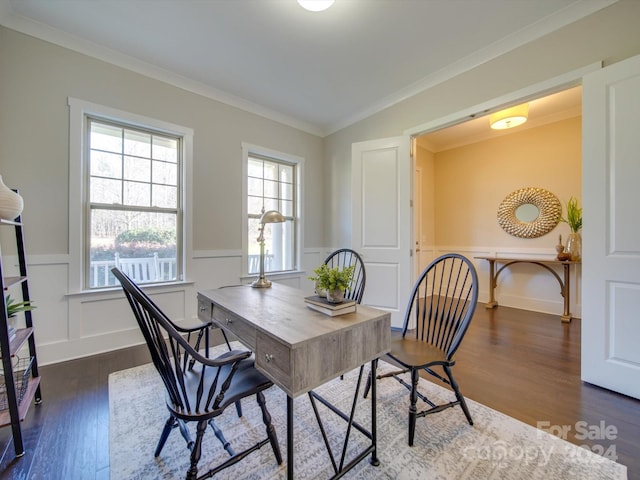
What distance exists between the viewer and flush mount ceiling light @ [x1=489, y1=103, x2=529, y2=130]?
3.26m

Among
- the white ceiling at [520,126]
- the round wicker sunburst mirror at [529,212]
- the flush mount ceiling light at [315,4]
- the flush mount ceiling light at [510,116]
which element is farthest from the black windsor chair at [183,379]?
the round wicker sunburst mirror at [529,212]

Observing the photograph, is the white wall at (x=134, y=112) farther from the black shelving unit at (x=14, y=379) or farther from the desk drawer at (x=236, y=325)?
the desk drawer at (x=236, y=325)

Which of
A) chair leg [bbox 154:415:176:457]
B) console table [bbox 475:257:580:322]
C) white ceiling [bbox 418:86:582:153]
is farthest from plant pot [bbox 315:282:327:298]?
console table [bbox 475:257:580:322]

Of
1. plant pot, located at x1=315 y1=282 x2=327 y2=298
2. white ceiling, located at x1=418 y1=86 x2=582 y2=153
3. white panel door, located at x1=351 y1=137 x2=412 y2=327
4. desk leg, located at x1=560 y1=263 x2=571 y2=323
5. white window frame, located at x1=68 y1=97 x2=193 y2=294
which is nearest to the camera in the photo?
plant pot, located at x1=315 y1=282 x2=327 y2=298

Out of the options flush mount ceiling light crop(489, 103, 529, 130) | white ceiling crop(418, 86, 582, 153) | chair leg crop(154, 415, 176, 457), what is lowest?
chair leg crop(154, 415, 176, 457)

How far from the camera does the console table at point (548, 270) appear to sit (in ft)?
11.9

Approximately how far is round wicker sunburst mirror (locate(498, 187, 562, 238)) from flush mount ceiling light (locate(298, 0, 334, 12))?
13.0 feet

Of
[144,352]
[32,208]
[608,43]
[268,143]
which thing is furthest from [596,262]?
[32,208]

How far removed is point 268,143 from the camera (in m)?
3.77

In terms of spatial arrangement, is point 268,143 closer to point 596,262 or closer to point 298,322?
point 298,322

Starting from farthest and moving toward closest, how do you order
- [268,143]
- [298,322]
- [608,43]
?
[268,143]
[608,43]
[298,322]

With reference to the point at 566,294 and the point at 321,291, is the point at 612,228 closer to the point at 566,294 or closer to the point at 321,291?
the point at 321,291

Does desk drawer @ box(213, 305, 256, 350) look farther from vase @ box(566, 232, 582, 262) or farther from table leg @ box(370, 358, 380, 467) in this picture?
vase @ box(566, 232, 582, 262)

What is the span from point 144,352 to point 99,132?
221 cm
